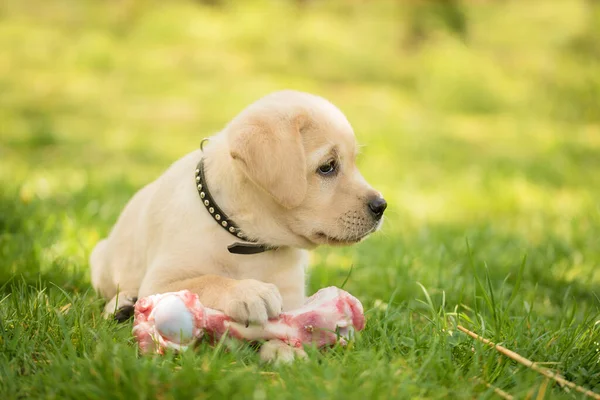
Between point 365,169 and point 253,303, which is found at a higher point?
point 253,303

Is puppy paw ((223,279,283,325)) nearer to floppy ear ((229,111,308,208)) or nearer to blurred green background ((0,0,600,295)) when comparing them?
floppy ear ((229,111,308,208))

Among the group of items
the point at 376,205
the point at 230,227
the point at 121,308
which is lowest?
the point at 121,308

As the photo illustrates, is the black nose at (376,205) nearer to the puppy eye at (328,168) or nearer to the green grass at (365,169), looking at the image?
the puppy eye at (328,168)

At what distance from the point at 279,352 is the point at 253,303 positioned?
0.65 feet

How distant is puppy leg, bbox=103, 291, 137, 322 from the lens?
9.61 feet

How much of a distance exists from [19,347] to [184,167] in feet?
3.86

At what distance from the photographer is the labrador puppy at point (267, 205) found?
8.91ft

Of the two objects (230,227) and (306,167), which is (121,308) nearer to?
(230,227)

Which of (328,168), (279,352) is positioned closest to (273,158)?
(328,168)

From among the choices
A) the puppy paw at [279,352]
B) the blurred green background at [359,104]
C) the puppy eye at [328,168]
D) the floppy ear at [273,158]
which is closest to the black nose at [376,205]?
the puppy eye at [328,168]

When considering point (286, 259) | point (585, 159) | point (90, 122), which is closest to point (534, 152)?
point (585, 159)

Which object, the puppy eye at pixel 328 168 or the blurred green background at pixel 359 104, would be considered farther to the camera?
the blurred green background at pixel 359 104

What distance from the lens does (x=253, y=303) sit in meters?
2.44

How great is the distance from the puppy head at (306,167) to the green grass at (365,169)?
430 millimetres
